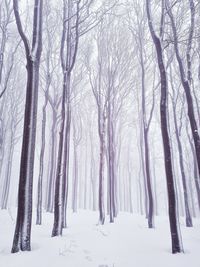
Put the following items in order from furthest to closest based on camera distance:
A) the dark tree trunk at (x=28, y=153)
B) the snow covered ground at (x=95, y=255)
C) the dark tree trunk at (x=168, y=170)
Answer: the dark tree trunk at (x=168, y=170) < the dark tree trunk at (x=28, y=153) < the snow covered ground at (x=95, y=255)

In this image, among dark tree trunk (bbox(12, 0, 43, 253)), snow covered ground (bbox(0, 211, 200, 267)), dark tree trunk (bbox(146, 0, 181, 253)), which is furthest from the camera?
dark tree trunk (bbox(146, 0, 181, 253))

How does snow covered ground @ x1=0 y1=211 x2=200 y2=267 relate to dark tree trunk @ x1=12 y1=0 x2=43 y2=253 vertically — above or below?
below

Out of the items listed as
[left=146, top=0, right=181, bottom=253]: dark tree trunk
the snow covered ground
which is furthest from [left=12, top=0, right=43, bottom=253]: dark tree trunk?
[left=146, top=0, right=181, bottom=253]: dark tree trunk

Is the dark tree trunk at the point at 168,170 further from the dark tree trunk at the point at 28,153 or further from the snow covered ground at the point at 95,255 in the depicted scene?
the dark tree trunk at the point at 28,153

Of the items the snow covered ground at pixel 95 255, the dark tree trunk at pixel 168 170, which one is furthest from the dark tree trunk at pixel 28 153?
the dark tree trunk at pixel 168 170

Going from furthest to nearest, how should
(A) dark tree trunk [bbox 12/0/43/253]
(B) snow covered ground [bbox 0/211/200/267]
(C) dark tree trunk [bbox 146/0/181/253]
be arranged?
1. (C) dark tree trunk [bbox 146/0/181/253]
2. (A) dark tree trunk [bbox 12/0/43/253]
3. (B) snow covered ground [bbox 0/211/200/267]

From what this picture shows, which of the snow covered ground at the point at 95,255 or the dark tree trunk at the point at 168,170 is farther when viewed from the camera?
the dark tree trunk at the point at 168,170

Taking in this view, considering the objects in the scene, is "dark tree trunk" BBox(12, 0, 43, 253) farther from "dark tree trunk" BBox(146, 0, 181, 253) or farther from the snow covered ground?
"dark tree trunk" BBox(146, 0, 181, 253)

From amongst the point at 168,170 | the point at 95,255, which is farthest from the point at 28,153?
the point at 168,170

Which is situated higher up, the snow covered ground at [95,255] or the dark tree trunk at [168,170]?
the dark tree trunk at [168,170]

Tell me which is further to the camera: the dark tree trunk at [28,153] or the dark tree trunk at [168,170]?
the dark tree trunk at [168,170]

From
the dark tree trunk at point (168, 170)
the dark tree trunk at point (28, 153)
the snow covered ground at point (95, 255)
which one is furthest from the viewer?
the dark tree trunk at point (168, 170)

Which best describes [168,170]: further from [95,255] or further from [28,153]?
[28,153]

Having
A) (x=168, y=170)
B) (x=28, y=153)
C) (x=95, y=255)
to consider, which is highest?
(x=28, y=153)
